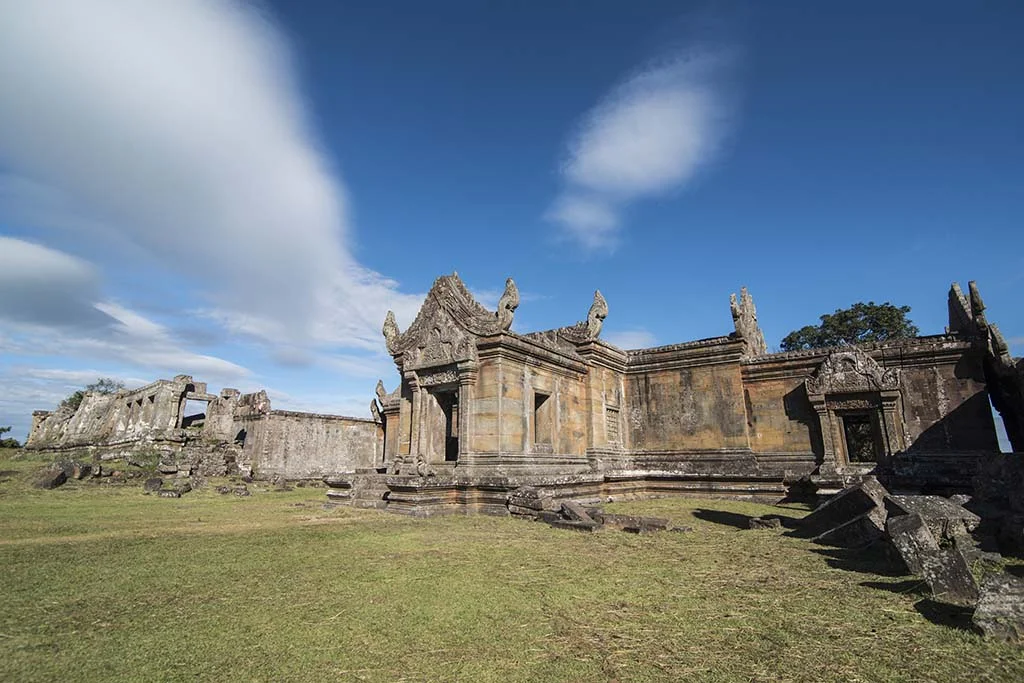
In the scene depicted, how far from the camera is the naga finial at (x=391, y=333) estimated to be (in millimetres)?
15145

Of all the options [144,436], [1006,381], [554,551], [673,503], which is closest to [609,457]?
[673,503]

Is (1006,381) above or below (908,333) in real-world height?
below

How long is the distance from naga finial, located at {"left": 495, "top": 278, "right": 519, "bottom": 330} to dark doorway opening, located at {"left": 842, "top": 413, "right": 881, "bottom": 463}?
35.9 feet

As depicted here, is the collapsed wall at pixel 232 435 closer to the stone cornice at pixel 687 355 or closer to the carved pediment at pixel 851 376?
the stone cornice at pixel 687 355

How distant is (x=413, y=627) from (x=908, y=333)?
41717 mm

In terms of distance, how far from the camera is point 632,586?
5.20 meters

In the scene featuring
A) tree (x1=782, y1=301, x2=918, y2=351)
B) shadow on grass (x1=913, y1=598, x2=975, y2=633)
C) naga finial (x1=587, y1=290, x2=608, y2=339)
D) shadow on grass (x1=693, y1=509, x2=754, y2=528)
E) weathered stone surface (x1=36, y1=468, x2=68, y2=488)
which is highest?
tree (x1=782, y1=301, x2=918, y2=351)

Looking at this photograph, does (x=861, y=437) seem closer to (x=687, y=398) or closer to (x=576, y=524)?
(x=687, y=398)

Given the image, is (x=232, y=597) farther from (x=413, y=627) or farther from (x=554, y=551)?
(x=554, y=551)

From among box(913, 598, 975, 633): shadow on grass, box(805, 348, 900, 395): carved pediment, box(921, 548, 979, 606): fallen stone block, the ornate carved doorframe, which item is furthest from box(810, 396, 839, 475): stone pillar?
box(913, 598, 975, 633): shadow on grass

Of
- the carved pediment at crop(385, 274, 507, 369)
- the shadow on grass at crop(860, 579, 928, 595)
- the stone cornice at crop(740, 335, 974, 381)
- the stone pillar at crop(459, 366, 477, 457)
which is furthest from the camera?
the stone cornice at crop(740, 335, 974, 381)

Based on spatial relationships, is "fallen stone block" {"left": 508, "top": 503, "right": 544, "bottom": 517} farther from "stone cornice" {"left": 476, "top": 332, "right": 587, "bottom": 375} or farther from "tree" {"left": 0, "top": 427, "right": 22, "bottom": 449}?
"tree" {"left": 0, "top": 427, "right": 22, "bottom": 449}

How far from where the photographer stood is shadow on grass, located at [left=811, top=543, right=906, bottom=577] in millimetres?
5749

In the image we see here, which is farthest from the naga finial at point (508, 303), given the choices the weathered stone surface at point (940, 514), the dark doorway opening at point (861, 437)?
the dark doorway opening at point (861, 437)
